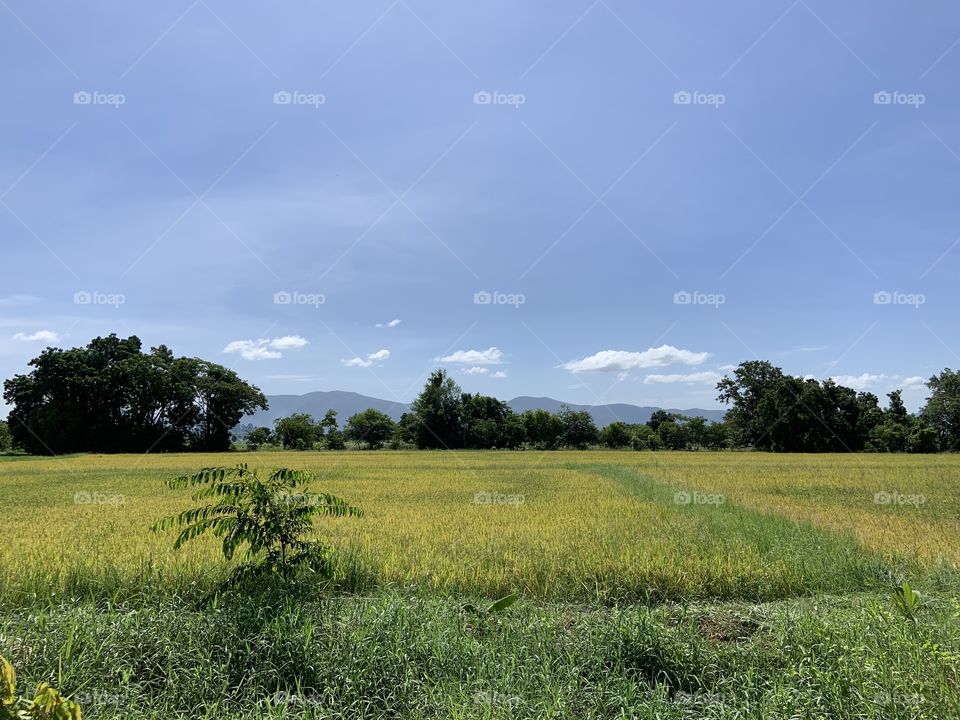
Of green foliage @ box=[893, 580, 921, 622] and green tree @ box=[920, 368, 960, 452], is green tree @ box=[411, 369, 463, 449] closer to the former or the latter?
green tree @ box=[920, 368, 960, 452]

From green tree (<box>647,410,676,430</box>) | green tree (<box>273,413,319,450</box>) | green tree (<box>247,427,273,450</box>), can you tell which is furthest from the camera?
green tree (<box>647,410,676,430</box>)

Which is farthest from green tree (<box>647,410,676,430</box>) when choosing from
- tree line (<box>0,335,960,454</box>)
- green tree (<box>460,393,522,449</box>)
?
green tree (<box>460,393,522,449</box>)

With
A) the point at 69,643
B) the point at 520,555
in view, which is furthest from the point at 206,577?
the point at 520,555

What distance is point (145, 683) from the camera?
4996 mm

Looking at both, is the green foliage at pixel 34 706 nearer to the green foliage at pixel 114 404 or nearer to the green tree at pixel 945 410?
the green foliage at pixel 114 404

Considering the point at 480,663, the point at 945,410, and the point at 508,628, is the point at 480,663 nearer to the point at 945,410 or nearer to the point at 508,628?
the point at 508,628

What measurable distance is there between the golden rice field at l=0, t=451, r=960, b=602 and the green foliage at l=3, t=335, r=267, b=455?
52.4 m

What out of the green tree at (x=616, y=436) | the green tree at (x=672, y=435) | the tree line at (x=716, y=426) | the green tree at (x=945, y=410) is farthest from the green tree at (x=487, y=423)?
the green tree at (x=945, y=410)

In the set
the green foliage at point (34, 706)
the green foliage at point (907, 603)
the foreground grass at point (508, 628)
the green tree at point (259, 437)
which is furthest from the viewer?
the green tree at point (259, 437)

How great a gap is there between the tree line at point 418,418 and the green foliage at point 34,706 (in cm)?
7480

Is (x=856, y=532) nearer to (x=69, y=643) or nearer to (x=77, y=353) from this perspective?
(x=69, y=643)

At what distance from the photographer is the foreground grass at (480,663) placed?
4590 millimetres

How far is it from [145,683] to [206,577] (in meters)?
2.39

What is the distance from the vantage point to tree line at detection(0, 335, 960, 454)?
66125mm
